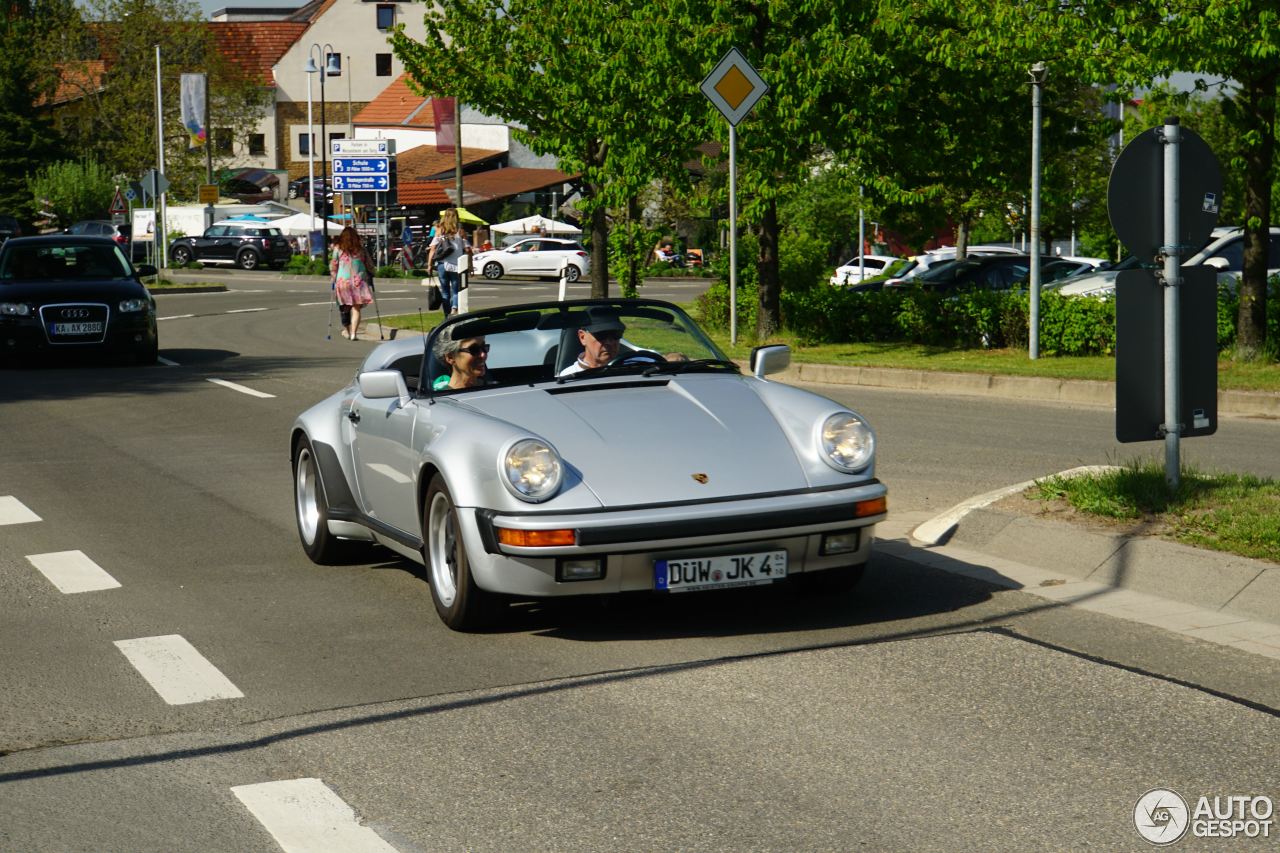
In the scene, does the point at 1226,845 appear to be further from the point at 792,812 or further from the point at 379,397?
the point at 379,397

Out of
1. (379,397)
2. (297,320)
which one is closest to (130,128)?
(297,320)

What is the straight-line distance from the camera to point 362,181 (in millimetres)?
34594

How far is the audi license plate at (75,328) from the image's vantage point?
21.5m

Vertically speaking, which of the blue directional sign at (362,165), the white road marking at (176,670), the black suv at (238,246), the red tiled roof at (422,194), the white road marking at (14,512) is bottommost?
the white road marking at (176,670)

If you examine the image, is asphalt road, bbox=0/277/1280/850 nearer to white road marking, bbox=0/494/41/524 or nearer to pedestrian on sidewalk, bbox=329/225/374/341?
white road marking, bbox=0/494/41/524

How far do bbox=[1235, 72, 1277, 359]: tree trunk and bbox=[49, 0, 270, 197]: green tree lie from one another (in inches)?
2713

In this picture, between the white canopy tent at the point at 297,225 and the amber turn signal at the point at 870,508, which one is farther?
the white canopy tent at the point at 297,225

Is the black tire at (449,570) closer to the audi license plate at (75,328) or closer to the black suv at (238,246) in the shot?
the audi license plate at (75,328)

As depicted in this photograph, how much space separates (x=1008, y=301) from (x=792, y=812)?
18.4 metres

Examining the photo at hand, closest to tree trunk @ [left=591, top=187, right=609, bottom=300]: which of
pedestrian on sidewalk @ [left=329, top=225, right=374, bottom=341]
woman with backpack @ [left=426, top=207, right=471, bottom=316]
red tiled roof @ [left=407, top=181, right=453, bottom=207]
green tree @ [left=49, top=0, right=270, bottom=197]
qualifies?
woman with backpack @ [left=426, top=207, right=471, bottom=316]

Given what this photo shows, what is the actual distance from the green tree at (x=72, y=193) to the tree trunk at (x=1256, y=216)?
6457cm

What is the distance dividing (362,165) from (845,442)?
94.7 feet

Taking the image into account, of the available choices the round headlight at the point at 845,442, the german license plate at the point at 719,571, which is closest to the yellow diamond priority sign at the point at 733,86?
the round headlight at the point at 845,442

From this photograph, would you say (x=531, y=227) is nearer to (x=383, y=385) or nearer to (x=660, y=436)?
(x=383, y=385)
